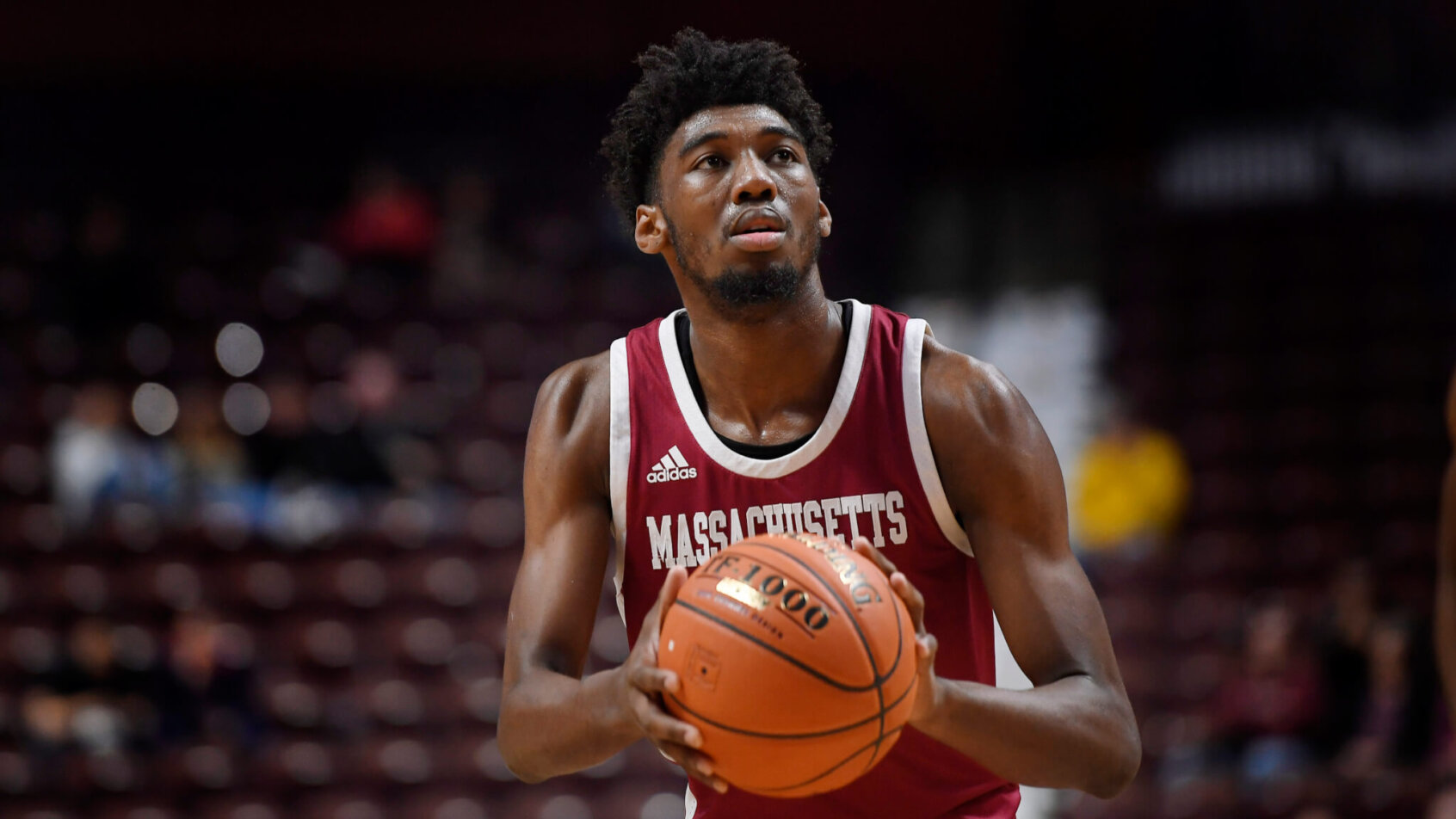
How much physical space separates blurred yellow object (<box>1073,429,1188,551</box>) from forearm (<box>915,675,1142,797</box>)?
293 inches

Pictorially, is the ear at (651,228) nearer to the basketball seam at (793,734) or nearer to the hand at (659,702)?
the hand at (659,702)

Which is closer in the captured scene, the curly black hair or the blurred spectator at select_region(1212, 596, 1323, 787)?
the curly black hair

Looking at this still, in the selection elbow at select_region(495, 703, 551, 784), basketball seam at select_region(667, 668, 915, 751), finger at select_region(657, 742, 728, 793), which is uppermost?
basketball seam at select_region(667, 668, 915, 751)

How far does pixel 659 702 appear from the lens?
2.45 metres

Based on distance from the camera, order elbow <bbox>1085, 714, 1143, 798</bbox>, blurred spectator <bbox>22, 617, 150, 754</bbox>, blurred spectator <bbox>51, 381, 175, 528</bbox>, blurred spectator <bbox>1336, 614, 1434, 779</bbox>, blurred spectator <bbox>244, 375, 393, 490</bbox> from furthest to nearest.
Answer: blurred spectator <bbox>244, 375, 393, 490</bbox>
blurred spectator <bbox>51, 381, 175, 528</bbox>
blurred spectator <bbox>22, 617, 150, 754</bbox>
blurred spectator <bbox>1336, 614, 1434, 779</bbox>
elbow <bbox>1085, 714, 1143, 798</bbox>

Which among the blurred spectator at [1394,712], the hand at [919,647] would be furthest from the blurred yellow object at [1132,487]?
the hand at [919,647]

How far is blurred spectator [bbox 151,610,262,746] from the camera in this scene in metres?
8.63

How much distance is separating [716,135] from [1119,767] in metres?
1.46

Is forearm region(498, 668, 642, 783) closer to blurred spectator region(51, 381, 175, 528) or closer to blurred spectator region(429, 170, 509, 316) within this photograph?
blurred spectator region(51, 381, 175, 528)

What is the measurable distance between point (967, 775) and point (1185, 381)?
332 inches

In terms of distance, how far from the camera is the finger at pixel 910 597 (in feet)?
8.09

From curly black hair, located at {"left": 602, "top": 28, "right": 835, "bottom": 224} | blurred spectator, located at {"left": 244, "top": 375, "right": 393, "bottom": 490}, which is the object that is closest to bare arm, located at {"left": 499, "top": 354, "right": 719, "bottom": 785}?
curly black hair, located at {"left": 602, "top": 28, "right": 835, "bottom": 224}

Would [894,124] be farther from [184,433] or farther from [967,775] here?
[967,775]

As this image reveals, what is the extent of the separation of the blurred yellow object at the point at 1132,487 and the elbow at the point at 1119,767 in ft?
24.6
